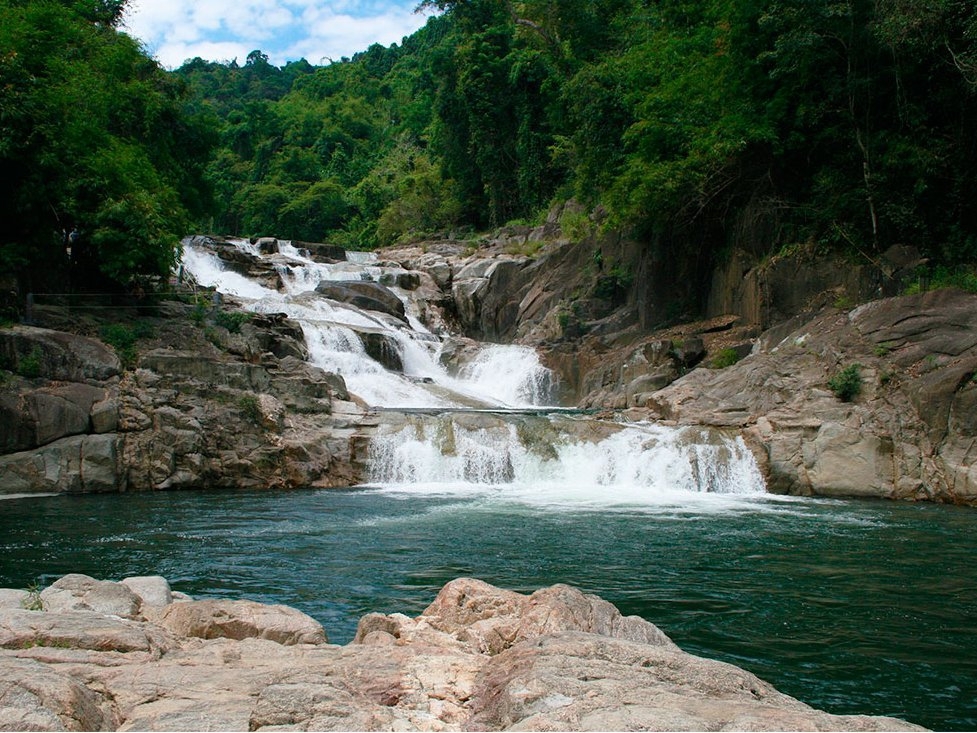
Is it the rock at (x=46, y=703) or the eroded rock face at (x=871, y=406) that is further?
the eroded rock face at (x=871, y=406)

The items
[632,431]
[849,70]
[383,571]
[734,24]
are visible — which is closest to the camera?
[383,571]

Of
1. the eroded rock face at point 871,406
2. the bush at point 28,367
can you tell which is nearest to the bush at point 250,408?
the bush at point 28,367

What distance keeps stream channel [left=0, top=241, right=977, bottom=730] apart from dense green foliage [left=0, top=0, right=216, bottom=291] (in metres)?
6.58

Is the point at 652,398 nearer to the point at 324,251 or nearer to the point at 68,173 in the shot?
the point at 68,173

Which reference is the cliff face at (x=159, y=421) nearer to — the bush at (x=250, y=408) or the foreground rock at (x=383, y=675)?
the bush at (x=250, y=408)

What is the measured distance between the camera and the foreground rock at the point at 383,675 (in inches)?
140

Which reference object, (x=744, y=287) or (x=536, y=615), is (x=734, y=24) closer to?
(x=744, y=287)

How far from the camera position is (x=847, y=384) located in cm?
1664

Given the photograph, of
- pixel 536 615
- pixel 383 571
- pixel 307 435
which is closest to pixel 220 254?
pixel 307 435

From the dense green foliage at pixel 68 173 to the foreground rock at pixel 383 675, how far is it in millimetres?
14720

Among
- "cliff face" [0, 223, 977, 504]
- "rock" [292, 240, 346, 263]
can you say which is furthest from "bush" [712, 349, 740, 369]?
"rock" [292, 240, 346, 263]

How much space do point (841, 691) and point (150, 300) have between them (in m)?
19.8

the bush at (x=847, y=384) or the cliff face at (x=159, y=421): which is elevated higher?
the bush at (x=847, y=384)

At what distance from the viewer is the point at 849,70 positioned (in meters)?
19.6
